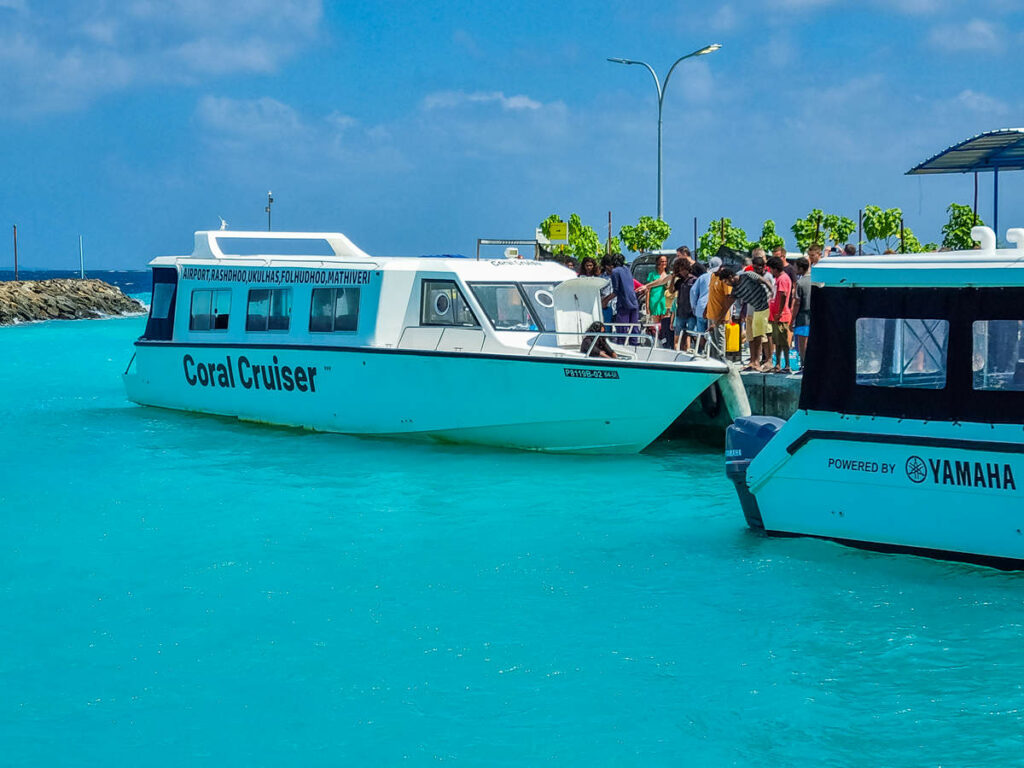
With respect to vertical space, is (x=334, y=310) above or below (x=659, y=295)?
below

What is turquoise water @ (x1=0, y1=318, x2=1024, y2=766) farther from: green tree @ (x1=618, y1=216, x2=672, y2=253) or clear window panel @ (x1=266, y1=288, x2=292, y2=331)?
green tree @ (x1=618, y1=216, x2=672, y2=253)

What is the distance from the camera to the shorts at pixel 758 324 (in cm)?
1631

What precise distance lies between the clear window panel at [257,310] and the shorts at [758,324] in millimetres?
6693

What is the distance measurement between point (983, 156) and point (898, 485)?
7.31 meters

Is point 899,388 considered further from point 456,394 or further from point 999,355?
point 456,394

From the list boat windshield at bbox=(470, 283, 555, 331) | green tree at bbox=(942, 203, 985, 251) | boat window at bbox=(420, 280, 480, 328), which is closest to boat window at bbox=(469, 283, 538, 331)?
boat windshield at bbox=(470, 283, 555, 331)

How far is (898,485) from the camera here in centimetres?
946

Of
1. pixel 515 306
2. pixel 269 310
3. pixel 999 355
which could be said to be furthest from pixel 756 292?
pixel 269 310

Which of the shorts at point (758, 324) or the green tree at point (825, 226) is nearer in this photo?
the shorts at point (758, 324)

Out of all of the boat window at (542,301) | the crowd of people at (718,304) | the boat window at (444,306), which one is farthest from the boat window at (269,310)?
the crowd of people at (718,304)

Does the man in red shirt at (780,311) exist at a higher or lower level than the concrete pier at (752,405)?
higher

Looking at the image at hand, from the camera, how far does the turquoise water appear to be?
282 inches

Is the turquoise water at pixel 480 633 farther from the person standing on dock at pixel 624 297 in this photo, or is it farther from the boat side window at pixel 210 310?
the boat side window at pixel 210 310

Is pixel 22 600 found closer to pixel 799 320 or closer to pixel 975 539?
pixel 975 539
